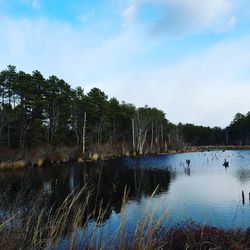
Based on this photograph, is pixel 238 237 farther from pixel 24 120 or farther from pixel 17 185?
pixel 24 120

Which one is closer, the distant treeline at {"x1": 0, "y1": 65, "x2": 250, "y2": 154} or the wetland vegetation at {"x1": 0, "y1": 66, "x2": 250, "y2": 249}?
the wetland vegetation at {"x1": 0, "y1": 66, "x2": 250, "y2": 249}

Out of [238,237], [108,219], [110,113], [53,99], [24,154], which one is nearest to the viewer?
[238,237]

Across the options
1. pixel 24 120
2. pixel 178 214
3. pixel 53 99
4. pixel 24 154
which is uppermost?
pixel 53 99

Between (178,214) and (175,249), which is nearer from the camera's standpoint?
(175,249)

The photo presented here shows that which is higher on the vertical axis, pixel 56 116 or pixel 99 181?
pixel 56 116

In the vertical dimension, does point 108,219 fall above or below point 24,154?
below

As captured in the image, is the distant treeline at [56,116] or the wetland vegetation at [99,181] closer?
the wetland vegetation at [99,181]

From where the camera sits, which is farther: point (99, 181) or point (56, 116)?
point (56, 116)

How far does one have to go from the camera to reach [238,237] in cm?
725

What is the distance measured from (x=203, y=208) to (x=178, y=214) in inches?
68.9

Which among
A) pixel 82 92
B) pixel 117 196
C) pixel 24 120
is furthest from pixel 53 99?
pixel 117 196

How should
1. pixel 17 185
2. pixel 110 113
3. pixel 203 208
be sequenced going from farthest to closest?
pixel 110 113, pixel 17 185, pixel 203 208

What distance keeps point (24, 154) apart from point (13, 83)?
1465 centimetres

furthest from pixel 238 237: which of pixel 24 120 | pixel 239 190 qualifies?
pixel 24 120
